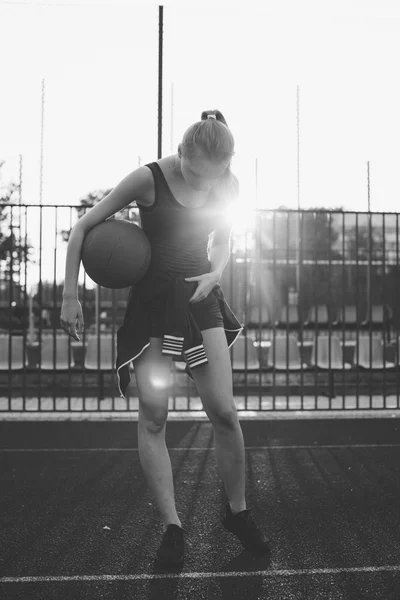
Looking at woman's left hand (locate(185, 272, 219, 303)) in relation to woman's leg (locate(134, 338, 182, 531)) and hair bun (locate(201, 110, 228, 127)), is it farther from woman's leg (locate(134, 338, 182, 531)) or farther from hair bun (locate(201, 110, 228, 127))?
hair bun (locate(201, 110, 228, 127))

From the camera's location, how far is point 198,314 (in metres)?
2.46

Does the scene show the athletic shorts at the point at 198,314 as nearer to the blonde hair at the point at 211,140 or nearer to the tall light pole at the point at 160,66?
the blonde hair at the point at 211,140

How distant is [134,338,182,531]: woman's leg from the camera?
7.80 ft

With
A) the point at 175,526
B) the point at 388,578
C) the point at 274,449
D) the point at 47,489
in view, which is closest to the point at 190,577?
the point at 175,526

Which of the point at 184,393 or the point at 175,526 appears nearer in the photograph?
the point at 175,526

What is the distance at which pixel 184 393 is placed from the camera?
8.49 m

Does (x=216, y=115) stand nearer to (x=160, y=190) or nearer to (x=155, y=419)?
(x=160, y=190)

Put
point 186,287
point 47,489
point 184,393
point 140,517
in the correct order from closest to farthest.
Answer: point 186,287 → point 140,517 → point 47,489 → point 184,393

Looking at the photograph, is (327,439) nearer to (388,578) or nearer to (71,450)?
(71,450)

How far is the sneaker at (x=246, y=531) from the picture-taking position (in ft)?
7.98

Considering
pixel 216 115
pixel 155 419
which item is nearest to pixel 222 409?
pixel 155 419

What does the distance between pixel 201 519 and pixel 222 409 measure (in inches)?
35.2

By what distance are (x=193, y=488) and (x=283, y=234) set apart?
15857mm

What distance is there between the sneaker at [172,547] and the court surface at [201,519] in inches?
2.0
